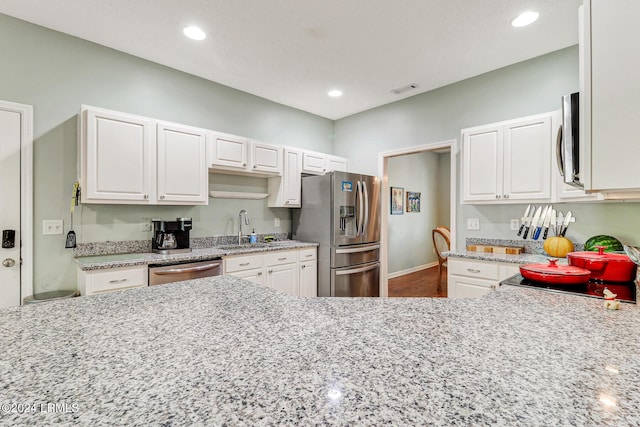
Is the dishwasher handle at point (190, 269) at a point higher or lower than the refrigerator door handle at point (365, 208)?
lower

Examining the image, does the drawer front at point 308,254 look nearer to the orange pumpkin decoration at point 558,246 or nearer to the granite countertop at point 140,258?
the granite countertop at point 140,258

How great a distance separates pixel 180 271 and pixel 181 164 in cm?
107

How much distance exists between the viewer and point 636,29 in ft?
2.77

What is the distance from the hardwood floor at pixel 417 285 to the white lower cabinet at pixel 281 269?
1.69m

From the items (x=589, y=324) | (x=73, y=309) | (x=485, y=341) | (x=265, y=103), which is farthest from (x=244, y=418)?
(x=265, y=103)

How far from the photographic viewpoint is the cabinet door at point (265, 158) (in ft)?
11.8

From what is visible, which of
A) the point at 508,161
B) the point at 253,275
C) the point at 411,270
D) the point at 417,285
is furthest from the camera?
the point at 411,270

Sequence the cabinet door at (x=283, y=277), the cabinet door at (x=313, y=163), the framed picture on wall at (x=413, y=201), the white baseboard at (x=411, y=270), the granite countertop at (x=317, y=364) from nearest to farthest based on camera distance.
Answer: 1. the granite countertop at (x=317, y=364)
2. the cabinet door at (x=283, y=277)
3. the cabinet door at (x=313, y=163)
4. the white baseboard at (x=411, y=270)
5. the framed picture on wall at (x=413, y=201)

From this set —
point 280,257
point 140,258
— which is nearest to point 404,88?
point 280,257

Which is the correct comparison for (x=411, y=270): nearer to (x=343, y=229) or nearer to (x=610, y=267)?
(x=343, y=229)

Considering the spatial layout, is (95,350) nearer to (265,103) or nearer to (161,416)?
(161,416)

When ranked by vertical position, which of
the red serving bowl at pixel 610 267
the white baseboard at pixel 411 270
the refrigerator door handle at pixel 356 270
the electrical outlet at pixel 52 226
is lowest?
the white baseboard at pixel 411 270

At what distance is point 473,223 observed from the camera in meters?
3.42

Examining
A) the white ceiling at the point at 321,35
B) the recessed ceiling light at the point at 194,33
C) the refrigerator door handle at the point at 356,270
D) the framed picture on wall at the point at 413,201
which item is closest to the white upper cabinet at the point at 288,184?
the white ceiling at the point at 321,35
